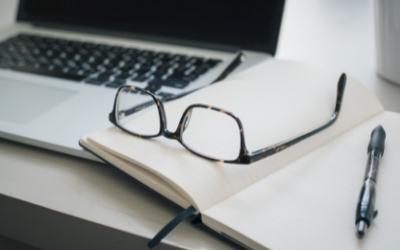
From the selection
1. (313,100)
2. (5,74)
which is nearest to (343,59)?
(313,100)

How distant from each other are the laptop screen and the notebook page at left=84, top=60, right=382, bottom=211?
0.41 feet

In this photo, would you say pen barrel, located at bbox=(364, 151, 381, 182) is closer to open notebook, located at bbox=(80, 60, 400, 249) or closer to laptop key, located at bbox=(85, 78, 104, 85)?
open notebook, located at bbox=(80, 60, 400, 249)

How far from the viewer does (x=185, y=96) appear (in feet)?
1.52

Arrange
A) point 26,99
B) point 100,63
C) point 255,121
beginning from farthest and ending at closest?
point 100,63 < point 26,99 < point 255,121

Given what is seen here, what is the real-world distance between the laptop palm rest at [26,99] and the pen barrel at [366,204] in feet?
1.04

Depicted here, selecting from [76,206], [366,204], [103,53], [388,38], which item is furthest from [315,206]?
[103,53]

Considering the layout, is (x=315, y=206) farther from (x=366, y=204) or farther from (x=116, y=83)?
(x=116, y=83)

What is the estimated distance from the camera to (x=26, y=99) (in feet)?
1.71

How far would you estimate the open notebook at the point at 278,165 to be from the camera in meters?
0.32

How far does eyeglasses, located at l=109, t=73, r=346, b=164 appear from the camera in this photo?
37cm

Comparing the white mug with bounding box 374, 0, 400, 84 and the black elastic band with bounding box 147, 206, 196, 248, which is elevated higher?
the white mug with bounding box 374, 0, 400, 84

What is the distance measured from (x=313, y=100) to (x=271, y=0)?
24 cm

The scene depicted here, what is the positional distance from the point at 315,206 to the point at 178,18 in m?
0.44

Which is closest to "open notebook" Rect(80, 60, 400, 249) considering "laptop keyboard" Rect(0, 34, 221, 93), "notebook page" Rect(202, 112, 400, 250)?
"notebook page" Rect(202, 112, 400, 250)
